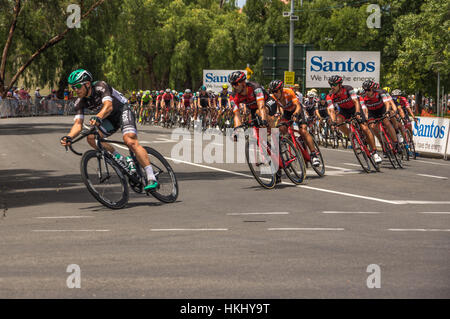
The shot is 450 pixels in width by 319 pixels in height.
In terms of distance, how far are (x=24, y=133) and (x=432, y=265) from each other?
27492 mm

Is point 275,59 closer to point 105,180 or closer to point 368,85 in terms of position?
point 368,85

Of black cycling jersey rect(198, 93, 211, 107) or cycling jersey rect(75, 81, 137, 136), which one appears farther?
black cycling jersey rect(198, 93, 211, 107)

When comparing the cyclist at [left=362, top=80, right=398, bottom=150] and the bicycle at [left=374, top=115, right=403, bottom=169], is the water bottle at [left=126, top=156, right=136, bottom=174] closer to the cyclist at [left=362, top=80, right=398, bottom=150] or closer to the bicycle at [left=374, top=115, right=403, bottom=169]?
the bicycle at [left=374, top=115, right=403, bottom=169]

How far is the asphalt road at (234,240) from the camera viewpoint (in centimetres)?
575

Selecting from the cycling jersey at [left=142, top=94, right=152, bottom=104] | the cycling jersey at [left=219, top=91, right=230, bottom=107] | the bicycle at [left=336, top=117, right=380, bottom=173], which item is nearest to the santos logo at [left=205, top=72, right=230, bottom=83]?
the cycling jersey at [left=142, top=94, right=152, bottom=104]

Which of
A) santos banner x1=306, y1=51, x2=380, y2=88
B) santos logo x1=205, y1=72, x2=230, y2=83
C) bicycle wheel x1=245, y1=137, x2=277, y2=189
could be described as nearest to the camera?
bicycle wheel x1=245, y1=137, x2=277, y2=189

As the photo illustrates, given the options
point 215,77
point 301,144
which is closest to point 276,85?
point 301,144

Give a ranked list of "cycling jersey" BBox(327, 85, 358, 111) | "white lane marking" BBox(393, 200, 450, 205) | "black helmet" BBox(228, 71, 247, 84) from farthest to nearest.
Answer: "cycling jersey" BBox(327, 85, 358, 111) → "black helmet" BBox(228, 71, 247, 84) → "white lane marking" BBox(393, 200, 450, 205)

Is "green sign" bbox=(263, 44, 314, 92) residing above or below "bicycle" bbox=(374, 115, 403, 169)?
above

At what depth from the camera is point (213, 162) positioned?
18.8 m

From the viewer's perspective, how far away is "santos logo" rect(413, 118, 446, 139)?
22.1 m

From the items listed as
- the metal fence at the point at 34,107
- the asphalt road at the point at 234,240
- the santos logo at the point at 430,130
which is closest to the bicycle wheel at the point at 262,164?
the asphalt road at the point at 234,240

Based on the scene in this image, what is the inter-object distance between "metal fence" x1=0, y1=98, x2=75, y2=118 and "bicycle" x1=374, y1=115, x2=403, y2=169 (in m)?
35.3

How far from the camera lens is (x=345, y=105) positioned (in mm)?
15984
